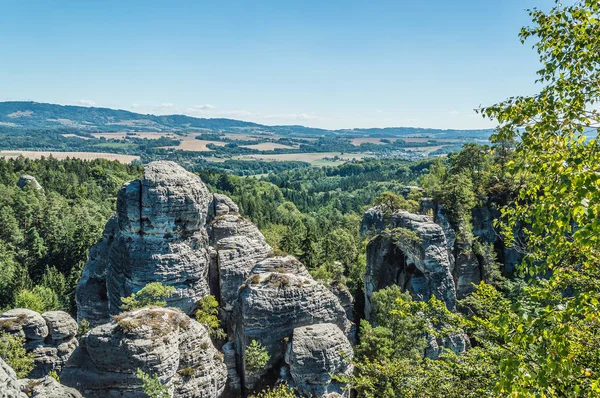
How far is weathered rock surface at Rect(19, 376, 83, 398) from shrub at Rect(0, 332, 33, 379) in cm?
1253

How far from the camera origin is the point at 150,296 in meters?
29.7

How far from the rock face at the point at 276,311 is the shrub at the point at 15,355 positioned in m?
15.9

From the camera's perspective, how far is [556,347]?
6457 millimetres

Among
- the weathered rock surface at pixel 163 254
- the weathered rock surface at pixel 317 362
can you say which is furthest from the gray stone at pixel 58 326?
the weathered rock surface at pixel 317 362

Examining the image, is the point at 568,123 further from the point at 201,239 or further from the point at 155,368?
the point at 201,239

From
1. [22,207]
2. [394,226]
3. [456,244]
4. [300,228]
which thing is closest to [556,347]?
[394,226]

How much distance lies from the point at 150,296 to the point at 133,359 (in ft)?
34.4

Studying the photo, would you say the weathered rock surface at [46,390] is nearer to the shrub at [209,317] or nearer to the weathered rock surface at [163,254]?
Result: the shrub at [209,317]

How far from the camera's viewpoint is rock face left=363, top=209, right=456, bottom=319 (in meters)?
36.5

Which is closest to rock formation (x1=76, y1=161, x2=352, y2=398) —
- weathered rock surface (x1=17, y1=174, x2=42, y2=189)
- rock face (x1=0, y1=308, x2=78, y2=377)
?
rock face (x1=0, y1=308, x2=78, y2=377)

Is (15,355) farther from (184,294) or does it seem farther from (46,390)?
(46,390)

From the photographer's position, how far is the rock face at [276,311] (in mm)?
25531

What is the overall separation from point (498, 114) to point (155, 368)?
63.7ft

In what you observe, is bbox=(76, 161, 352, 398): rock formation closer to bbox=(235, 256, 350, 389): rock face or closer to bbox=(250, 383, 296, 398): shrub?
bbox=(235, 256, 350, 389): rock face
